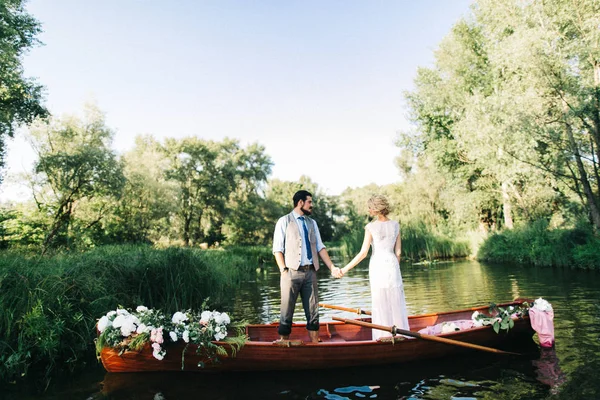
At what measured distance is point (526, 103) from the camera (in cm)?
1561

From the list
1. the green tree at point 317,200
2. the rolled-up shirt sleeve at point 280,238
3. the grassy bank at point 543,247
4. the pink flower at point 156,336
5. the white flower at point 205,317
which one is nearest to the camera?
the pink flower at point 156,336

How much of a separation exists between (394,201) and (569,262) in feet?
69.5

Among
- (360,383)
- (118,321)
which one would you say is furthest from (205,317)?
(360,383)

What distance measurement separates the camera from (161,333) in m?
5.15

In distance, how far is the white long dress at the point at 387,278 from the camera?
5.77 m

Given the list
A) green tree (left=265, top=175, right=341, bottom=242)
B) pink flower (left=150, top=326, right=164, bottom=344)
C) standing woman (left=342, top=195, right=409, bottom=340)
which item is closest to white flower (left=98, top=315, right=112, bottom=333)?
pink flower (left=150, top=326, right=164, bottom=344)

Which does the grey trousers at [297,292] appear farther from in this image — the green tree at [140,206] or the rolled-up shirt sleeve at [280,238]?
the green tree at [140,206]

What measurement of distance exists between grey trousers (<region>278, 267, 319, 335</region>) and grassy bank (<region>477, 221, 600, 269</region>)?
1252 cm

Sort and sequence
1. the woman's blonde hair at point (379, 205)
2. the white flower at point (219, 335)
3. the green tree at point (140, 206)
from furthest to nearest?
the green tree at point (140, 206), the woman's blonde hair at point (379, 205), the white flower at point (219, 335)

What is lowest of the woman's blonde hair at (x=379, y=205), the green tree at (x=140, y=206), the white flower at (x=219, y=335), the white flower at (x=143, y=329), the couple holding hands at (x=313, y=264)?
the white flower at (x=219, y=335)

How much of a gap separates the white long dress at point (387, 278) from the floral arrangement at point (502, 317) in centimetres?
124

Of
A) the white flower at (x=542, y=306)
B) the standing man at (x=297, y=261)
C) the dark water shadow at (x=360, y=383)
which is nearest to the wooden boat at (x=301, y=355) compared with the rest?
the dark water shadow at (x=360, y=383)

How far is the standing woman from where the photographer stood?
5.77 metres

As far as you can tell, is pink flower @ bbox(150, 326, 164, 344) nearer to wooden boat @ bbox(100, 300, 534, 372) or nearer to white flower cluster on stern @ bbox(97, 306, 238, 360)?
white flower cluster on stern @ bbox(97, 306, 238, 360)
